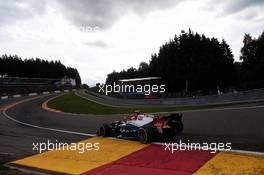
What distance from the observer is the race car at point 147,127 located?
1344 cm

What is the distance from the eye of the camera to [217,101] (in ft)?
108

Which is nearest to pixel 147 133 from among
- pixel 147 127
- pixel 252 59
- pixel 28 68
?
pixel 147 127

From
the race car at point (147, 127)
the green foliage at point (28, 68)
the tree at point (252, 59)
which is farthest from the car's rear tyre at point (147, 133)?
the green foliage at point (28, 68)

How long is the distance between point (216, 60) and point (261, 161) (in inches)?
2373

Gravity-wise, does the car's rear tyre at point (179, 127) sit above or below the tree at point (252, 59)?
below

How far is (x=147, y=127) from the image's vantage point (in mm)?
13422

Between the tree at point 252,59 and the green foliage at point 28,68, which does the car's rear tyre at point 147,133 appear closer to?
the tree at point 252,59

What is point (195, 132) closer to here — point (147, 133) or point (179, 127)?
point (179, 127)

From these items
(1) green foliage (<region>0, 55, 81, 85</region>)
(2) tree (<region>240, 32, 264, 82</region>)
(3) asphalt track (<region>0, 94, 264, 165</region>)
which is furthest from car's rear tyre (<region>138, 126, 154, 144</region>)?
(1) green foliage (<region>0, 55, 81, 85</region>)

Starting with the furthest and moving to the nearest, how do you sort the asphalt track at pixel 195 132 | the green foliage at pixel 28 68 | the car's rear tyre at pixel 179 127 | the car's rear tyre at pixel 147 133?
the green foliage at pixel 28 68 < the car's rear tyre at pixel 179 127 < the car's rear tyre at pixel 147 133 < the asphalt track at pixel 195 132

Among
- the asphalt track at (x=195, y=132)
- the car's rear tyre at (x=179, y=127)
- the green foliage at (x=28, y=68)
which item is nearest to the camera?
the asphalt track at (x=195, y=132)

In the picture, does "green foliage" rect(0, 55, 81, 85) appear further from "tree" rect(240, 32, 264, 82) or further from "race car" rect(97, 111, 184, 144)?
"race car" rect(97, 111, 184, 144)

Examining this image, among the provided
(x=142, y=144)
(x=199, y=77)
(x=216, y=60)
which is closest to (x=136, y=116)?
(x=142, y=144)

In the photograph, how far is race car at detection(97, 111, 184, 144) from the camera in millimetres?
13438
